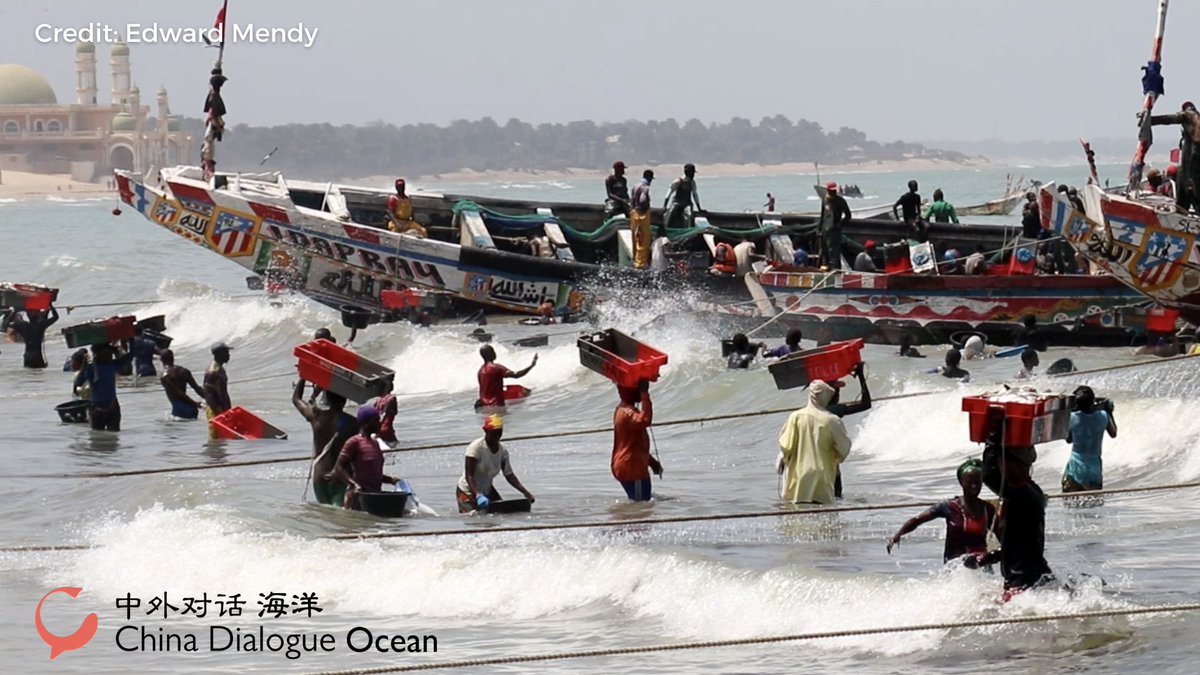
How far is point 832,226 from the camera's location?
25.3 metres

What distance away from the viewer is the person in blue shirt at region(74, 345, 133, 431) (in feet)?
60.8

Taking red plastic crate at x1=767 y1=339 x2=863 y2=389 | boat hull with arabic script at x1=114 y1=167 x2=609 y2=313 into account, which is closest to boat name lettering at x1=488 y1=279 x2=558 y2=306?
boat hull with arabic script at x1=114 y1=167 x2=609 y2=313

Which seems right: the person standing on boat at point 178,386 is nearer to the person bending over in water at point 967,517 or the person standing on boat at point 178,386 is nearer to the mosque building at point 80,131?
the person bending over in water at point 967,517

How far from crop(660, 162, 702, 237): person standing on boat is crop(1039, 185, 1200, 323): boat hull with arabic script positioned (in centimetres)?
737

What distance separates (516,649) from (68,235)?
7956 cm

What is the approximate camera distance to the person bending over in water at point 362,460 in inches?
523

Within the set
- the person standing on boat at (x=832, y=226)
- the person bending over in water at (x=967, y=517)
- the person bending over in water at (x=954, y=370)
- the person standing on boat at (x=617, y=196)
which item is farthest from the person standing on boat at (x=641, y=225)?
the person bending over in water at (x=967, y=517)

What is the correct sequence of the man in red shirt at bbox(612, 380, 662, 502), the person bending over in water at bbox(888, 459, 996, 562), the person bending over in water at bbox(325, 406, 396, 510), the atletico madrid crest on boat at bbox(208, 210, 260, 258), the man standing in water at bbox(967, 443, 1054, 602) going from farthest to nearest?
the atletico madrid crest on boat at bbox(208, 210, 260, 258)
the person bending over in water at bbox(325, 406, 396, 510)
the man in red shirt at bbox(612, 380, 662, 502)
the person bending over in water at bbox(888, 459, 996, 562)
the man standing in water at bbox(967, 443, 1054, 602)

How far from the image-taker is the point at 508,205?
2889cm

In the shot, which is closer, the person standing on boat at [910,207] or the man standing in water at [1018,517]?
the man standing in water at [1018,517]

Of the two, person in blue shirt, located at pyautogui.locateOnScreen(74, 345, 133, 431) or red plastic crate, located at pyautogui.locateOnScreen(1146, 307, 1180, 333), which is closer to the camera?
person in blue shirt, located at pyautogui.locateOnScreen(74, 345, 133, 431)

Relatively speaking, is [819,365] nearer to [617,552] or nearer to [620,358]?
[620,358]

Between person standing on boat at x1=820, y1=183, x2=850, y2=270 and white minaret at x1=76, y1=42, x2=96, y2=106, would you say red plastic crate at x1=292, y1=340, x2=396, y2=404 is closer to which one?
person standing on boat at x1=820, y1=183, x2=850, y2=270

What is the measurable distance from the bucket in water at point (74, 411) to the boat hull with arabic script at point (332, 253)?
719 centimetres
